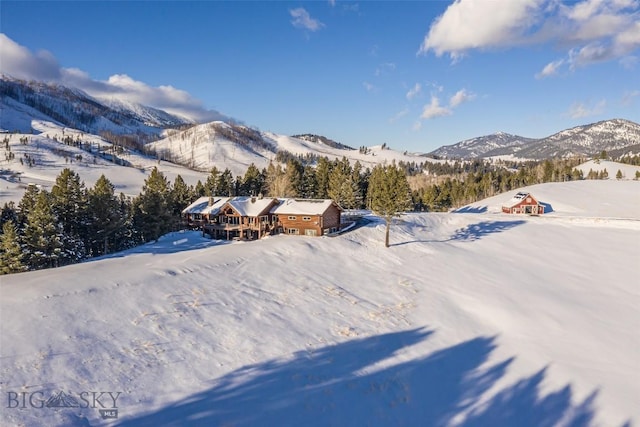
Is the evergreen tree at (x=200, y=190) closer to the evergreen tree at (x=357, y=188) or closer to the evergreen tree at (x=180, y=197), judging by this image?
the evergreen tree at (x=180, y=197)

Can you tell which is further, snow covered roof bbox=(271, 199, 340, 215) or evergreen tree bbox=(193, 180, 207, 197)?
evergreen tree bbox=(193, 180, 207, 197)

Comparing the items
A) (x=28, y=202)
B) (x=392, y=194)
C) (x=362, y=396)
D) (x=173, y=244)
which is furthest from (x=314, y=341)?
(x=28, y=202)

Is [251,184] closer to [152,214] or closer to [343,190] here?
[343,190]

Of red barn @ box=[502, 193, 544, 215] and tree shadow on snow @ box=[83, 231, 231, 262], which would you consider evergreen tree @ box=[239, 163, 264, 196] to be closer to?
tree shadow on snow @ box=[83, 231, 231, 262]

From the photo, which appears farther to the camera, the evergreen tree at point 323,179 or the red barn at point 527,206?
the red barn at point 527,206

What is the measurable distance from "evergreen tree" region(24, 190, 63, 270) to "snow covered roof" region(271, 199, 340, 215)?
1076 inches

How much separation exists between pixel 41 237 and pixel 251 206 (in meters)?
26.0

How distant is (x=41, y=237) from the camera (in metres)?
39.1

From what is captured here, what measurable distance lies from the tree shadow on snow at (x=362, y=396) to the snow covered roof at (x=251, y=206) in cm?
3259

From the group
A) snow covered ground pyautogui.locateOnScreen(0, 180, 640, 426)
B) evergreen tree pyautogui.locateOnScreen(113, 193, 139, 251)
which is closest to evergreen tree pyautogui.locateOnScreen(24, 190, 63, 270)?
snow covered ground pyautogui.locateOnScreen(0, 180, 640, 426)

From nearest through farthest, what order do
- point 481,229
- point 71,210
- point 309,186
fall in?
point 71,210, point 481,229, point 309,186

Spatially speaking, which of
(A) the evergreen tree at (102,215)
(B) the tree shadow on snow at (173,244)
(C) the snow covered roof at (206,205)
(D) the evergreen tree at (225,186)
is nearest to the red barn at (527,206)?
(D) the evergreen tree at (225,186)

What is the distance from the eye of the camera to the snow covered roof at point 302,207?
52.8m

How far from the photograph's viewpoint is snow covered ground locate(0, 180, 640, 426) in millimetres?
18078
